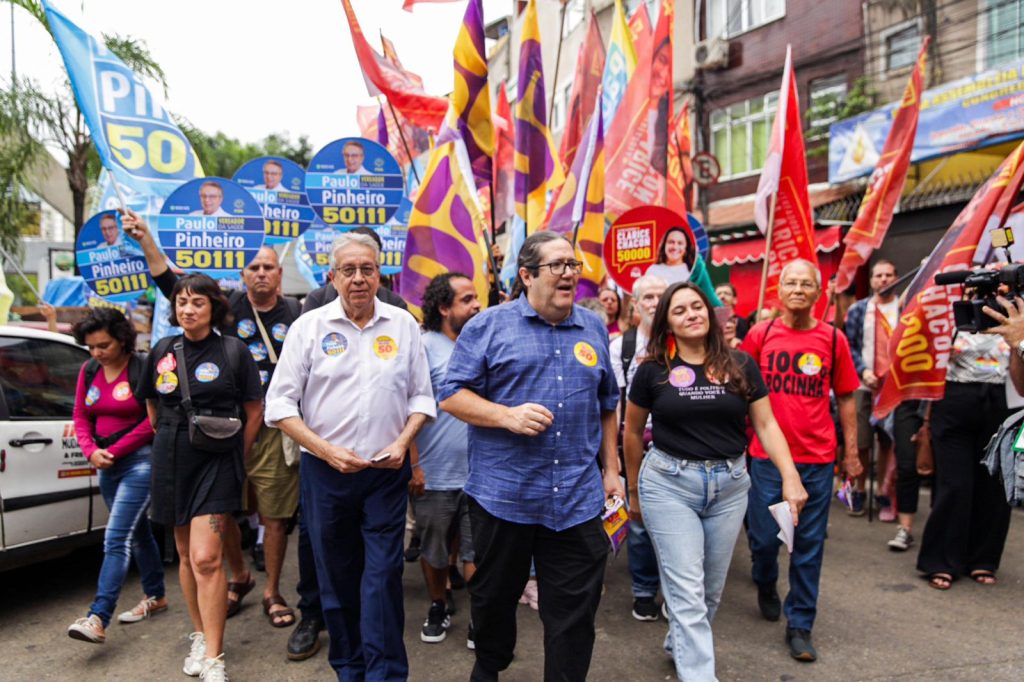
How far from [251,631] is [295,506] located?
2.30 feet

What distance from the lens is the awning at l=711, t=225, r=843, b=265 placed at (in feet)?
38.7

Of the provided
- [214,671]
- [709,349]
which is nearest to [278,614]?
[214,671]

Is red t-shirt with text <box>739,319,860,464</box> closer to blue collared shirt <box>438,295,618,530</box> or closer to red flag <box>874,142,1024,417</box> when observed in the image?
red flag <box>874,142,1024,417</box>

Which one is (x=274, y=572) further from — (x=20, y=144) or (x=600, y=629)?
(x=20, y=144)

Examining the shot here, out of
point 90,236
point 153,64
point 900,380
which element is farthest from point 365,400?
point 153,64

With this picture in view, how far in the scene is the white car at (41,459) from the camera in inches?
167

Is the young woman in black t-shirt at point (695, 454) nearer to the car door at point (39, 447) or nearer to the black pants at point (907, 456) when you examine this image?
the black pants at point (907, 456)

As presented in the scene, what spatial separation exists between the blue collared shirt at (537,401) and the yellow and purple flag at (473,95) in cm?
316

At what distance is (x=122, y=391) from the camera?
4.20 meters

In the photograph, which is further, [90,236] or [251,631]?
[90,236]

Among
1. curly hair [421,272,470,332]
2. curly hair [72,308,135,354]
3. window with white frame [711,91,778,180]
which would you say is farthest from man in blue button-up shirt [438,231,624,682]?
window with white frame [711,91,778,180]

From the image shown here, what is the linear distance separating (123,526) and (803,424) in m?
3.63

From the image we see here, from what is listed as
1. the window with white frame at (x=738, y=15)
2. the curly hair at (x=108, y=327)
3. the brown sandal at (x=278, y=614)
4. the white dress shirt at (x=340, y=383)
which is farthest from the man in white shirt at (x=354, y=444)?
the window with white frame at (x=738, y=15)

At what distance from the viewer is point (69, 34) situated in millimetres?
5023
